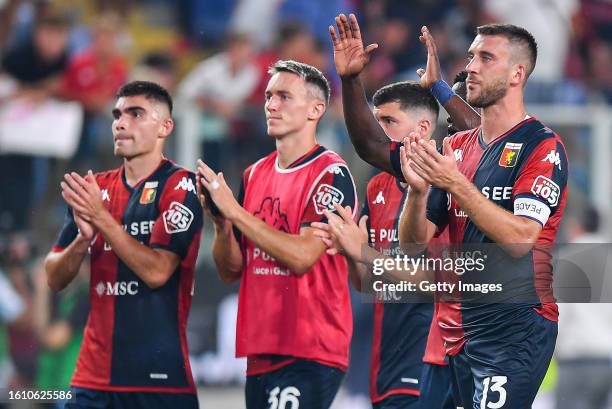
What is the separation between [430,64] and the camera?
6.03 meters

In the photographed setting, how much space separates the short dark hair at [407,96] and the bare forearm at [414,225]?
1468 mm

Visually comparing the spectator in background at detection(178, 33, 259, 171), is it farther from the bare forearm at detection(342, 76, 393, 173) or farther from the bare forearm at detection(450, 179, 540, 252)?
the bare forearm at detection(450, 179, 540, 252)

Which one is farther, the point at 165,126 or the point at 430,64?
the point at 165,126

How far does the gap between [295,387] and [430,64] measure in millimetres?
1905

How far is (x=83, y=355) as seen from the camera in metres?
6.28

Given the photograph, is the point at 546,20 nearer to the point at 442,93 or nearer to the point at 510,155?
the point at 442,93

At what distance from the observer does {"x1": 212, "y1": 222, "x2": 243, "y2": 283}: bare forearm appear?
20.2 feet

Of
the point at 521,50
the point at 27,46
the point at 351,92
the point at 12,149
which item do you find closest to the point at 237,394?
the point at 12,149

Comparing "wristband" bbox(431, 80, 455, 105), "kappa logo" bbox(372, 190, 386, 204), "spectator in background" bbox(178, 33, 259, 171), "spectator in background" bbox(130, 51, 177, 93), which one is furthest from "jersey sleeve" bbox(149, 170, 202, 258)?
"spectator in background" bbox(130, 51, 177, 93)

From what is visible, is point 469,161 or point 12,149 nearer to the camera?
point 469,161

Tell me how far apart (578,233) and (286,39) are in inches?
152

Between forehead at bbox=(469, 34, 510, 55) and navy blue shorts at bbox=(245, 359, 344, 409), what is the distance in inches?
74.4

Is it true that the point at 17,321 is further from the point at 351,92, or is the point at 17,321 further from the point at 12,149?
the point at 351,92

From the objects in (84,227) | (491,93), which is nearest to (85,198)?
(84,227)
